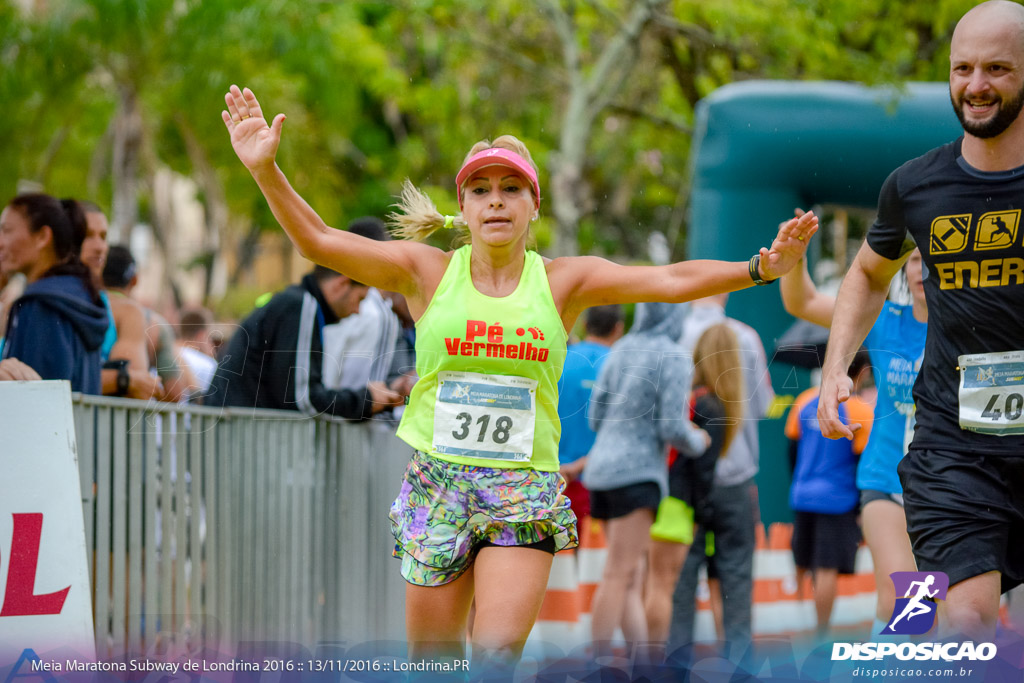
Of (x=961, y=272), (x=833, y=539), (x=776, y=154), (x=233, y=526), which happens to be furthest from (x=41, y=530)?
(x=776, y=154)

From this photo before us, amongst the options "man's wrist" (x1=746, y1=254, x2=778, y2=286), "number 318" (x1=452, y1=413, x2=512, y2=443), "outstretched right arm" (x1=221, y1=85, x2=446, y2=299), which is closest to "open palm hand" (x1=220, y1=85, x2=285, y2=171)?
"outstretched right arm" (x1=221, y1=85, x2=446, y2=299)

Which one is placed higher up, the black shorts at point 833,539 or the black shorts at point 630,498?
the black shorts at point 630,498

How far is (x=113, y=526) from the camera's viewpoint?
473cm

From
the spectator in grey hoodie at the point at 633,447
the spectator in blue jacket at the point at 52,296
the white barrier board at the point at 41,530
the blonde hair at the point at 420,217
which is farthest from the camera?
the spectator in grey hoodie at the point at 633,447

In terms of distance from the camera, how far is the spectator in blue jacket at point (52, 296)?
192 inches

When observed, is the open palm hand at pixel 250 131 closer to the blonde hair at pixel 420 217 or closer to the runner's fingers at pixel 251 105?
the runner's fingers at pixel 251 105

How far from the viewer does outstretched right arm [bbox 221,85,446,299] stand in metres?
3.72

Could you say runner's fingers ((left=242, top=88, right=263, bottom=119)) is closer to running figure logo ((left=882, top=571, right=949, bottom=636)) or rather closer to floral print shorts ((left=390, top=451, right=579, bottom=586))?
floral print shorts ((left=390, top=451, right=579, bottom=586))

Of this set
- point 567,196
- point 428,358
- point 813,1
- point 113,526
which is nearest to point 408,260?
point 428,358

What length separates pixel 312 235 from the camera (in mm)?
3738

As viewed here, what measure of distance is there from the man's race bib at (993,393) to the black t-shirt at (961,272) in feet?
0.08

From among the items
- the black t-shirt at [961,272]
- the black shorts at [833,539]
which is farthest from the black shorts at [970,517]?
the black shorts at [833,539]

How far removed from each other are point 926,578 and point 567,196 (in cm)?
703

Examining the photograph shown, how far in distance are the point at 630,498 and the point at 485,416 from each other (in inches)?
112
